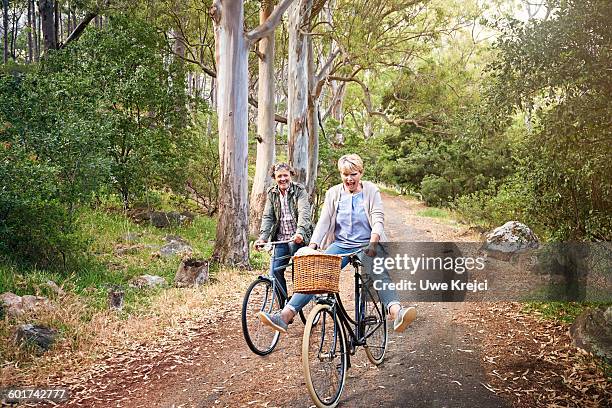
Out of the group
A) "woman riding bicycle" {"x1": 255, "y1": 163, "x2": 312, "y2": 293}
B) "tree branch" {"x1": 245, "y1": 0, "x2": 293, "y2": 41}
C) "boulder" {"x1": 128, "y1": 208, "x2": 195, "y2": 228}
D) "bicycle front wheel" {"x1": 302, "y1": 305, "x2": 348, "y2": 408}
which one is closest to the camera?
"bicycle front wheel" {"x1": 302, "y1": 305, "x2": 348, "y2": 408}

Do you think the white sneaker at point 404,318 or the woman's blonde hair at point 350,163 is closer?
the white sneaker at point 404,318

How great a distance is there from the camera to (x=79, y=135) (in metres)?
9.38

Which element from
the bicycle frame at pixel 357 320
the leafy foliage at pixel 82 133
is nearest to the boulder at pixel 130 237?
the leafy foliage at pixel 82 133

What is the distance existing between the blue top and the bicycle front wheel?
0.79 metres

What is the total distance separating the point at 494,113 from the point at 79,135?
643 cm

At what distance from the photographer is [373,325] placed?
5.41m

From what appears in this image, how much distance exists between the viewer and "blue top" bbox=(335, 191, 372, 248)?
5176 millimetres

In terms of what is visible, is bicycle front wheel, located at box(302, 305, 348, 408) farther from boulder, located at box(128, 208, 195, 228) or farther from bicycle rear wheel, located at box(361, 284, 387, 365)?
boulder, located at box(128, 208, 195, 228)

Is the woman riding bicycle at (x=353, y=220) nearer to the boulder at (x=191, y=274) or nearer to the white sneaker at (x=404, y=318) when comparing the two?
the white sneaker at (x=404, y=318)

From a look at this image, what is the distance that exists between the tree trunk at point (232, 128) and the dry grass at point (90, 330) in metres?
1.88

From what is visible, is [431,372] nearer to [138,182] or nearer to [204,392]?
[204,392]

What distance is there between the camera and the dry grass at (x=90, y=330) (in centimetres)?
560

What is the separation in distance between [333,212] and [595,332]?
3.29 metres

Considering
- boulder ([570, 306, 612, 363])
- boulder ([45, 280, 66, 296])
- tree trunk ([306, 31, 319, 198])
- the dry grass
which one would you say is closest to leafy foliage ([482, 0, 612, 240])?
boulder ([570, 306, 612, 363])
